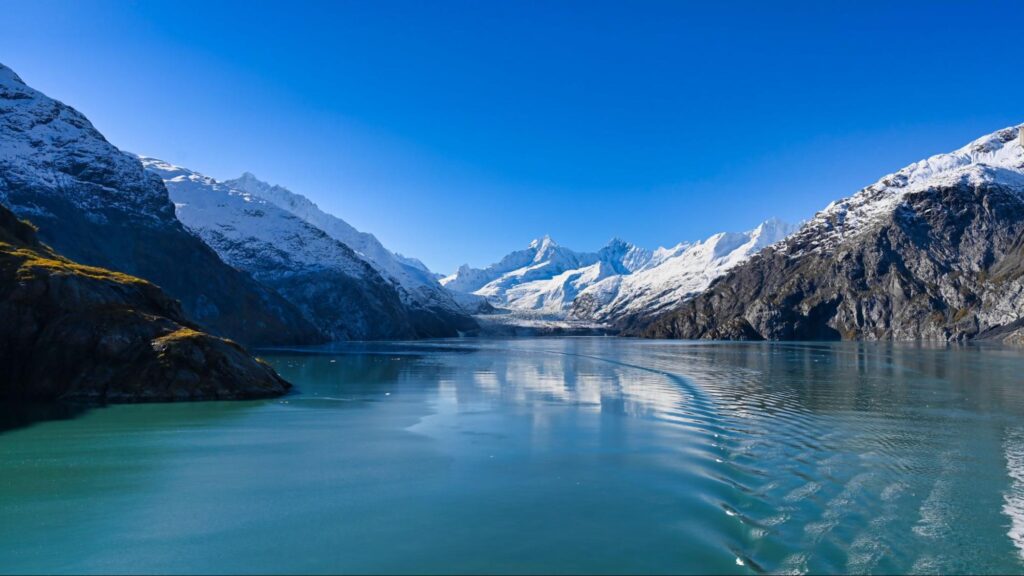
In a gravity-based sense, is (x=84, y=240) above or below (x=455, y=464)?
above

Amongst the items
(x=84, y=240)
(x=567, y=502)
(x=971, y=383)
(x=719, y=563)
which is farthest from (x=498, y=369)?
(x=84, y=240)

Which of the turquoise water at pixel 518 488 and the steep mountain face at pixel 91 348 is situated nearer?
the turquoise water at pixel 518 488

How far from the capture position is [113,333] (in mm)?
54875

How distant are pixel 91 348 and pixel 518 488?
48531 millimetres

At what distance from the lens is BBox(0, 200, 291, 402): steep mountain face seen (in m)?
53.5

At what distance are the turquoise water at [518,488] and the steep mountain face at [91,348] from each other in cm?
657

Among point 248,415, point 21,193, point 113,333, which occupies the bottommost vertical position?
point 248,415

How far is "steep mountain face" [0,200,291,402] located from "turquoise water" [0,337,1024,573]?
6.57m

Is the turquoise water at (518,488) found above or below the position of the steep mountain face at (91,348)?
below

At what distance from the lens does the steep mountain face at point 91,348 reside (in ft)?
176

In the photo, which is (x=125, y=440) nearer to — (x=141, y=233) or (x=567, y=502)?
(x=567, y=502)

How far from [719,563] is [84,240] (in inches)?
7804

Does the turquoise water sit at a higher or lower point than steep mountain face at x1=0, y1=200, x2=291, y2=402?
lower

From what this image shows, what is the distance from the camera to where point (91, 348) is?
2165 inches
